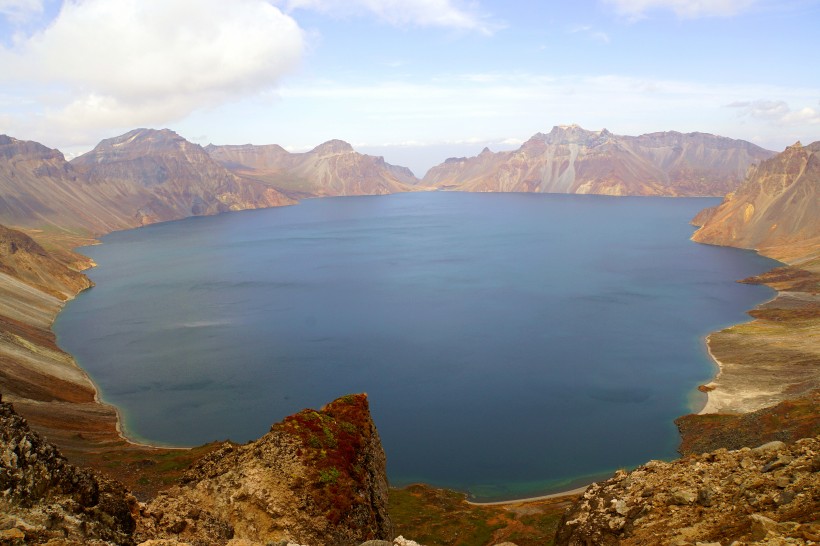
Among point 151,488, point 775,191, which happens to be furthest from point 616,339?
point 775,191

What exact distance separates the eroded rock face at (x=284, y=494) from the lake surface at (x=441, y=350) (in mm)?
25366

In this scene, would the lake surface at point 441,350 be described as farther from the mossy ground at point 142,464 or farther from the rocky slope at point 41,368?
the mossy ground at point 142,464

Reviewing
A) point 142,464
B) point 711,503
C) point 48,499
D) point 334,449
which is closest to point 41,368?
point 142,464

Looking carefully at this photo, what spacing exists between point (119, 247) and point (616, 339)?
16380 cm

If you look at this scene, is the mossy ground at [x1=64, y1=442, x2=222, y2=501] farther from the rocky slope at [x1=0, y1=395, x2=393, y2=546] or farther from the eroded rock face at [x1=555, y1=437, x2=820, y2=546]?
A: the eroded rock face at [x1=555, y1=437, x2=820, y2=546]

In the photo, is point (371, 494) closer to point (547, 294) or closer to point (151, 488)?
point (151, 488)

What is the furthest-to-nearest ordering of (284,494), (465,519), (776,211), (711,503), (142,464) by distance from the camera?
(776,211) < (142,464) < (465,519) < (284,494) < (711,503)

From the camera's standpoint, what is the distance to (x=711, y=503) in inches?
630

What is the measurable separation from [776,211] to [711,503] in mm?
180220

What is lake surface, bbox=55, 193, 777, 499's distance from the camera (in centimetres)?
5294

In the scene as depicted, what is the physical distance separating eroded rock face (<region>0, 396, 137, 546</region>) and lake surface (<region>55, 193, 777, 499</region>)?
1333 inches

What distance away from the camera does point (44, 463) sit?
49.5 ft

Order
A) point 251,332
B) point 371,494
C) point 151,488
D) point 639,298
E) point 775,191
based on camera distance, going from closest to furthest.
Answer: point 371,494
point 151,488
point 251,332
point 639,298
point 775,191

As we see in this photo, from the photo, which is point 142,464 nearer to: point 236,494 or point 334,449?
point 236,494
